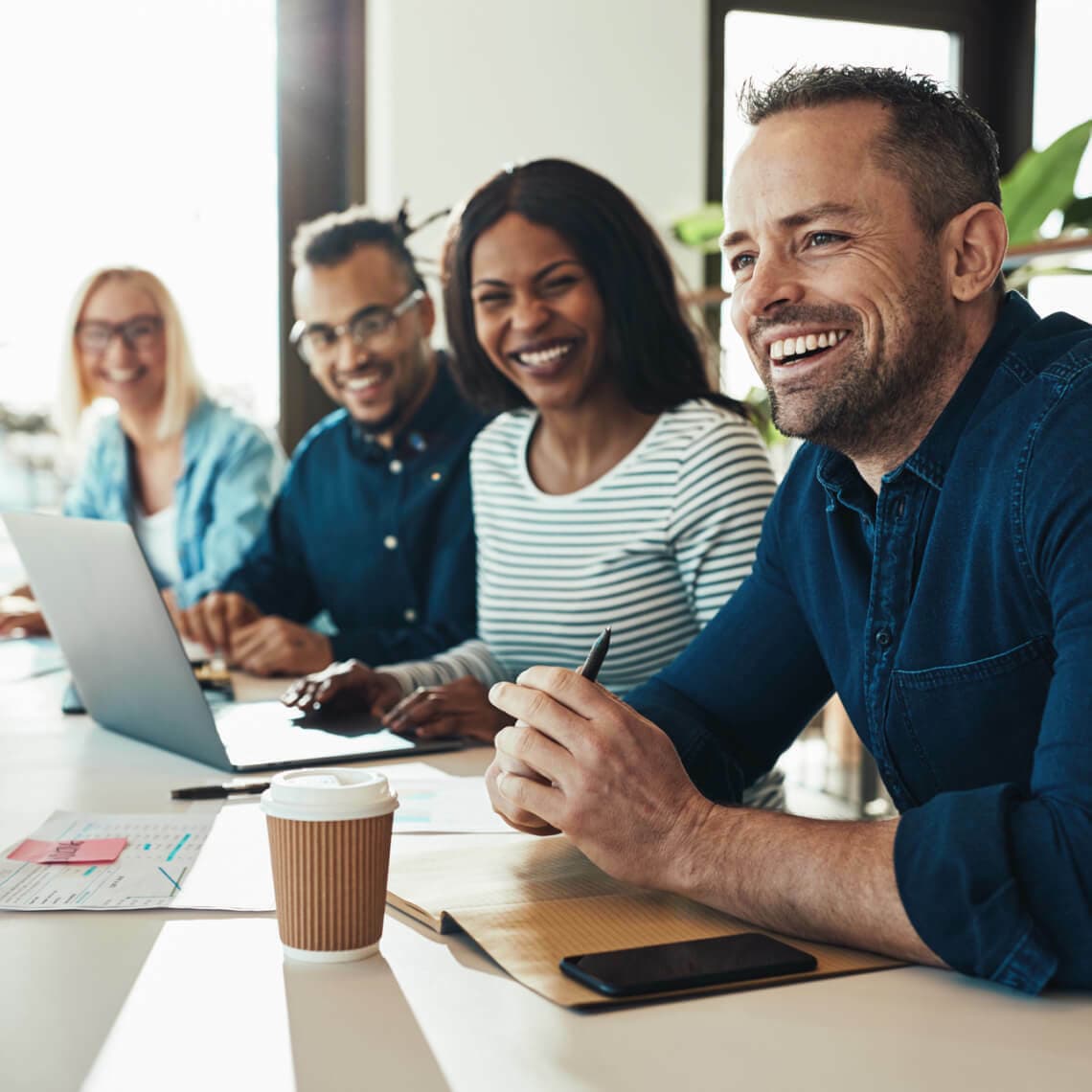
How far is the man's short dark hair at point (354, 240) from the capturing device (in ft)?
7.78

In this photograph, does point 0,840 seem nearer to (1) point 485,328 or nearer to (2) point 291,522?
(1) point 485,328

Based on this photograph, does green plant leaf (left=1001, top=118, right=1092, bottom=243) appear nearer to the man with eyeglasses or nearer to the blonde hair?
the man with eyeglasses

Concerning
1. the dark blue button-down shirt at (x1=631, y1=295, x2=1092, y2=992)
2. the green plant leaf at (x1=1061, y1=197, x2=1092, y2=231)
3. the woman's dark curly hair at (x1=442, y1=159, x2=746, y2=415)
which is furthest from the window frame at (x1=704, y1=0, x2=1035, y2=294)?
the dark blue button-down shirt at (x1=631, y1=295, x2=1092, y2=992)

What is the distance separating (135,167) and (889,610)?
2.91 metres

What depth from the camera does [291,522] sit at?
8.13ft

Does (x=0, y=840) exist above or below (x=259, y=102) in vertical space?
below

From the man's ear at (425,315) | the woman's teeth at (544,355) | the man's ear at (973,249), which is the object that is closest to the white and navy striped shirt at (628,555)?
the woman's teeth at (544,355)

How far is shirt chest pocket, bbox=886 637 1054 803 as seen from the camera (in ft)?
3.11

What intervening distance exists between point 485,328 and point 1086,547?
3.78 feet

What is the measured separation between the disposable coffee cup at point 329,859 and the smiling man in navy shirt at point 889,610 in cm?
18

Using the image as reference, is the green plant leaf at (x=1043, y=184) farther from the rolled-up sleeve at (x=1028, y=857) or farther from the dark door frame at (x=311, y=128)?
the rolled-up sleeve at (x=1028, y=857)

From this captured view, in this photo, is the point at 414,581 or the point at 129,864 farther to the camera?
the point at 414,581

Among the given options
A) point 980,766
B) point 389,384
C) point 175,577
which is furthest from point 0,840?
point 175,577

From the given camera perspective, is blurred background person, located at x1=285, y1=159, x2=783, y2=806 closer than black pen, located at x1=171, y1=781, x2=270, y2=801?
No
